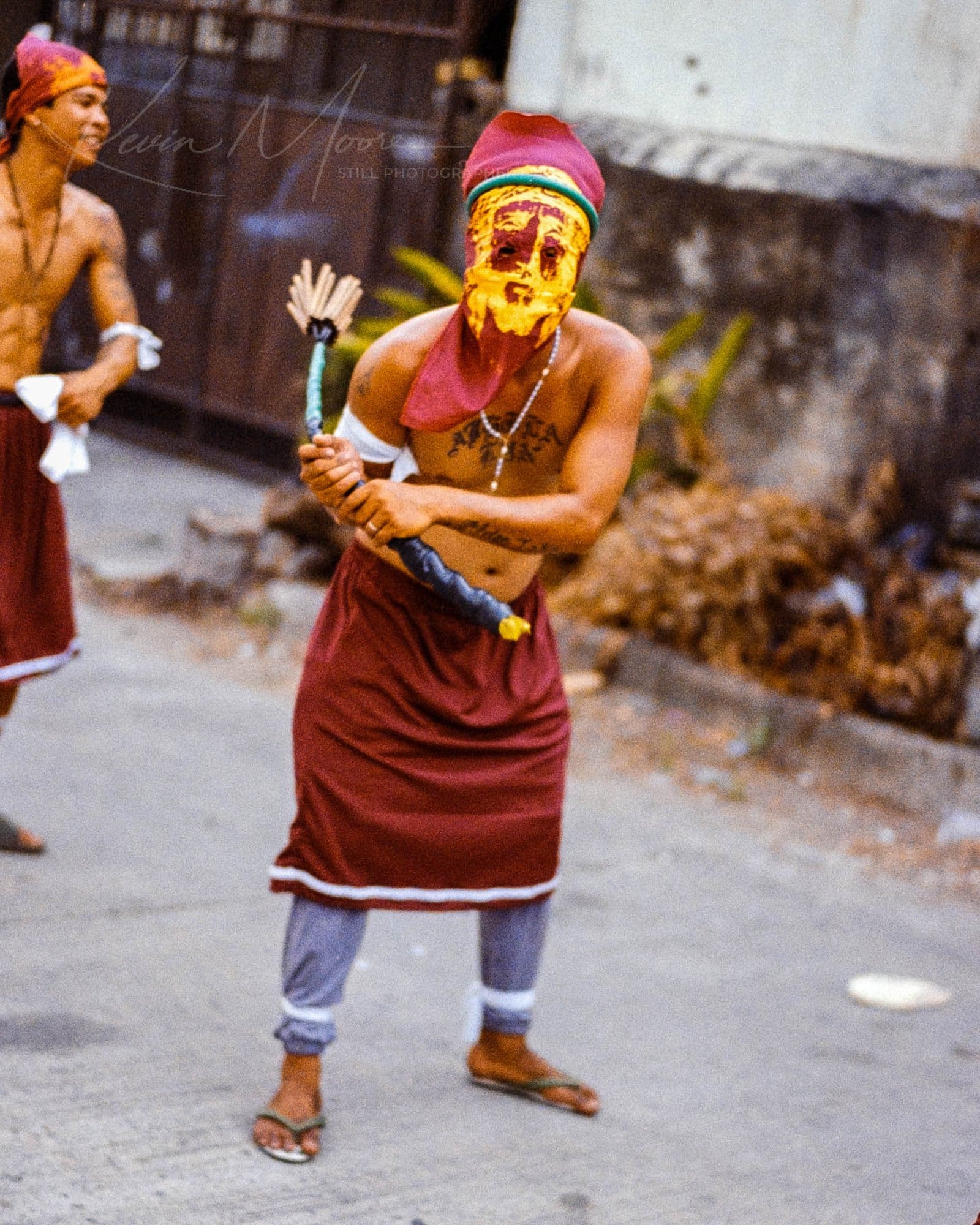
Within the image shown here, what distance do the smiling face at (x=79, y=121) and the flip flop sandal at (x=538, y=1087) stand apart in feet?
6.56

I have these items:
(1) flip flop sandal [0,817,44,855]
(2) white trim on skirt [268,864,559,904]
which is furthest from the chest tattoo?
(1) flip flop sandal [0,817,44,855]

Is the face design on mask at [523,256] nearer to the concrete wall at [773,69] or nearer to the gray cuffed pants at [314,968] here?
Answer: the gray cuffed pants at [314,968]

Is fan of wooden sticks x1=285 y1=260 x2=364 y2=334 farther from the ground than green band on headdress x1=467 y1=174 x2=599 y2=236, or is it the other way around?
green band on headdress x1=467 y1=174 x2=599 y2=236

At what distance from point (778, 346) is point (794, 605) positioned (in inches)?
46.8

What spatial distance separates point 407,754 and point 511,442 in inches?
23.6

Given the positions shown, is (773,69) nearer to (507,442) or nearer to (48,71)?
(48,71)

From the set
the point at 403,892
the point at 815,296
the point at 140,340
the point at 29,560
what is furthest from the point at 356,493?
the point at 815,296

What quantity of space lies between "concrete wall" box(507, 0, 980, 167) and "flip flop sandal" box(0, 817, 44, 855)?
404cm

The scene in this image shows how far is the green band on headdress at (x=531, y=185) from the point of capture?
106 inches

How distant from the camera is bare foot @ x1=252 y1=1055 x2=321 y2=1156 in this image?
2.97m

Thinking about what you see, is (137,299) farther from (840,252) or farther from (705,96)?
(840,252)

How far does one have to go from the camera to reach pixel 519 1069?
132 inches

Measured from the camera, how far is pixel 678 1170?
10.3ft

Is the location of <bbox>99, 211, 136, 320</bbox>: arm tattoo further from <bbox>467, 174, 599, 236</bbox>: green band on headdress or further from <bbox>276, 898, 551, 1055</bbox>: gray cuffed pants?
<bbox>276, 898, 551, 1055</bbox>: gray cuffed pants
